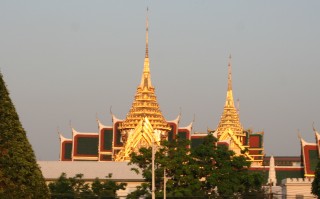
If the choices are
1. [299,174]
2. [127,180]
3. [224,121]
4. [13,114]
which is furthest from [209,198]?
[224,121]

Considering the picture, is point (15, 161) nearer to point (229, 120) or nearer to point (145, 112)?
point (145, 112)

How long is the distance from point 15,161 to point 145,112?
7036 cm

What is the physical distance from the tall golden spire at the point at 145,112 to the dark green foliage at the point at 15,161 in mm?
68087

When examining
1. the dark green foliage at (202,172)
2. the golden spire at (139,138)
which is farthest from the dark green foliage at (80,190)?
the golden spire at (139,138)

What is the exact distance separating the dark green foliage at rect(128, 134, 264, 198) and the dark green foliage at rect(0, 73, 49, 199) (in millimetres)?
26798

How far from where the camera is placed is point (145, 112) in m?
94.9

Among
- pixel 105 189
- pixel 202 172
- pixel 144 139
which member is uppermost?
pixel 144 139

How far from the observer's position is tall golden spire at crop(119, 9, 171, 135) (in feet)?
310

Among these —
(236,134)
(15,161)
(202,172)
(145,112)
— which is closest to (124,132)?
(145,112)

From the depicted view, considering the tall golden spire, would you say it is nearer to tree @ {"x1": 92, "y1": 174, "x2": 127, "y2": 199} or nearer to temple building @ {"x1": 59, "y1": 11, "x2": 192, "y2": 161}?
temple building @ {"x1": 59, "y1": 11, "x2": 192, "y2": 161}

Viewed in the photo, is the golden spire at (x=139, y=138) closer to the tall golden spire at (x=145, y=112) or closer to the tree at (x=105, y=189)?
the tall golden spire at (x=145, y=112)

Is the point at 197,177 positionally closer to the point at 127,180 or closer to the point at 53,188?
the point at 53,188

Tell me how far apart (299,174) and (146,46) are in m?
20.0

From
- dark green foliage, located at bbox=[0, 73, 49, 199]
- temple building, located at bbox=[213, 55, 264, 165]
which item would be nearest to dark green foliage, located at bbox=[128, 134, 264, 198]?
dark green foliage, located at bbox=[0, 73, 49, 199]
